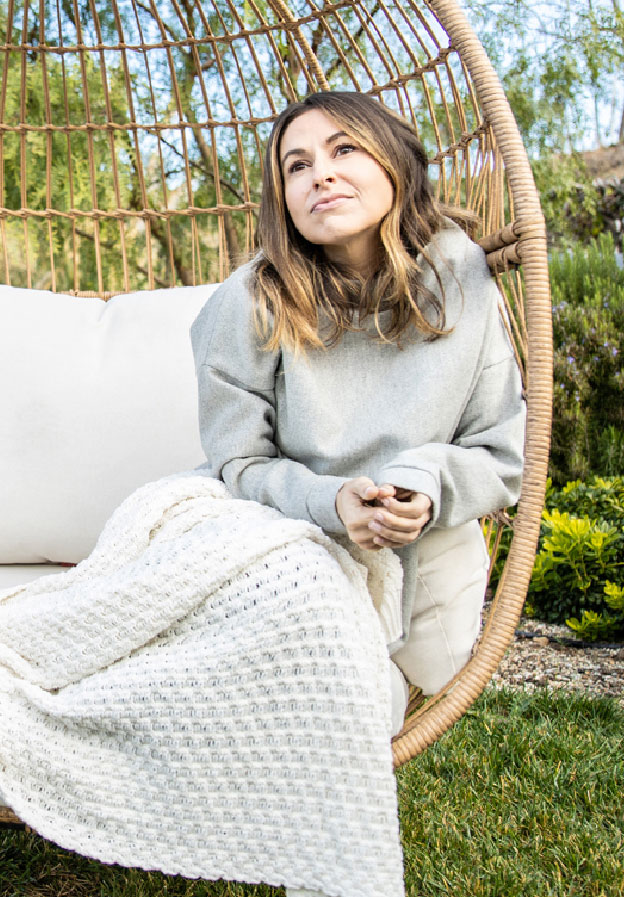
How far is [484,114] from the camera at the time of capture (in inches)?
55.1

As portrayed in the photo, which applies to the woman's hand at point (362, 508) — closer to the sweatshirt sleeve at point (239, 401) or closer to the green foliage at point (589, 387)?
the sweatshirt sleeve at point (239, 401)

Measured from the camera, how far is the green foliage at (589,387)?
268 cm

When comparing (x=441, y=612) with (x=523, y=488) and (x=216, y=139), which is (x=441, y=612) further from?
(x=216, y=139)

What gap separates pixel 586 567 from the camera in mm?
2354

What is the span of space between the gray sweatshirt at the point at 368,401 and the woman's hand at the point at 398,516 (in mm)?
131

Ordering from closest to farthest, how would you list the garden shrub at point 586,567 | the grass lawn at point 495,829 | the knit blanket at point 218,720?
the knit blanket at point 218,720
the grass lawn at point 495,829
the garden shrub at point 586,567

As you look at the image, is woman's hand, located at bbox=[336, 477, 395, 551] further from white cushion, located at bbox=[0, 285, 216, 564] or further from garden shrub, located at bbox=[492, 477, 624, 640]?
garden shrub, located at bbox=[492, 477, 624, 640]

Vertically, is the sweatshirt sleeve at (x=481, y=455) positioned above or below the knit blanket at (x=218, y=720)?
above

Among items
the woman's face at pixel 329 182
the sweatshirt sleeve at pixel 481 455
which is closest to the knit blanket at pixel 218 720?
the sweatshirt sleeve at pixel 481 455

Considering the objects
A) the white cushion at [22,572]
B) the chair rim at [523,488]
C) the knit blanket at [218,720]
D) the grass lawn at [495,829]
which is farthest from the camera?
the white cushion at [22,572]

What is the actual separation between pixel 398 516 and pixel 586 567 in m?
1.40

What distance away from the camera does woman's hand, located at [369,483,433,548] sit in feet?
3.61

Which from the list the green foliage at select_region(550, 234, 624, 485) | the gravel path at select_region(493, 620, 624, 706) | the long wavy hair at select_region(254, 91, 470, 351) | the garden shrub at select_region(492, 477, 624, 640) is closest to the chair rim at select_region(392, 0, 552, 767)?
the long wavy hair at select_region(254, 91, 470, 351)

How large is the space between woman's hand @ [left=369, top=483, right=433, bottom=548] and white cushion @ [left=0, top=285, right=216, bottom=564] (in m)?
0.70
